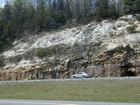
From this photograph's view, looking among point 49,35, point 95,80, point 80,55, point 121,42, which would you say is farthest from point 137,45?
point 49,35

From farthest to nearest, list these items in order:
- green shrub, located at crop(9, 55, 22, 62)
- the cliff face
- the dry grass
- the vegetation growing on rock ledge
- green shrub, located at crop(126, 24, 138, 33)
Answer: the vegetation growing on rock ledge → green shrub, located at crop(9, 55, 22, 62) → green shrub, located at crop(126, 24, 138, 33) → the cliff face → the dry grass

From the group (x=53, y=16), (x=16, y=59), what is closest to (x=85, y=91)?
(x=16, y=59)

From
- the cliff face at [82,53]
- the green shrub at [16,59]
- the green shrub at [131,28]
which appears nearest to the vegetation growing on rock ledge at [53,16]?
the cliff face at [82,53]

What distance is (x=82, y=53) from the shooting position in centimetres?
4912

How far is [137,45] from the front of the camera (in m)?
44.8

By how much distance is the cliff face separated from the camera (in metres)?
44.3

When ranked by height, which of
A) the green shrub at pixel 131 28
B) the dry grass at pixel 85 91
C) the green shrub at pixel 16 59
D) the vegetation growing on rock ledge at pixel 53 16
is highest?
the vegetation growing on rock ledge at pixel 53 16

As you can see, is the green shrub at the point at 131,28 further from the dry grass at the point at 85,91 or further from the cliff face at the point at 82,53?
the dry grass at the point at 85,91

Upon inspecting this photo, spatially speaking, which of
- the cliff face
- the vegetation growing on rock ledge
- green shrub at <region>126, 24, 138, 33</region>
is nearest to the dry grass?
the cliff face

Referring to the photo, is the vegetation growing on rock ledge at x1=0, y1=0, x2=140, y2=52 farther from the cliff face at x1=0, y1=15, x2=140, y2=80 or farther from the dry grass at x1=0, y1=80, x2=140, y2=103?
the dry grass at x1=0, y1=80, x2=140, y2=103

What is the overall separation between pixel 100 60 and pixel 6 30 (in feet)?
93.8

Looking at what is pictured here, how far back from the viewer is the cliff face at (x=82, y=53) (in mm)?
44344

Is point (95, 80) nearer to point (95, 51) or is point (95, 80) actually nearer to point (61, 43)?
point (95, 51)

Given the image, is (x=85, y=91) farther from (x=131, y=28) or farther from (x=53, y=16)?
(x=53, y=16)
